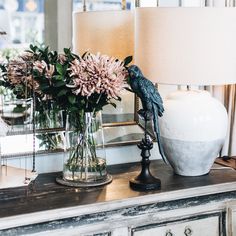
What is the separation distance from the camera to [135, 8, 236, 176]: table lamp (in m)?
1.71

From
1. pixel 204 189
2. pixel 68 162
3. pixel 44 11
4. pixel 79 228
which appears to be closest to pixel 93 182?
pixel 68 162

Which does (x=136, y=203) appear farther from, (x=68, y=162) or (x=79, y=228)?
(x=68, y=162)

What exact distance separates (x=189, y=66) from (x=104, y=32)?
1.41ft

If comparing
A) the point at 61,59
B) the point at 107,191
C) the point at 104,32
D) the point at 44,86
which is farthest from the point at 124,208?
the point at 104,32

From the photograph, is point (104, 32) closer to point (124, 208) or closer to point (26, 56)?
point (26, 56)

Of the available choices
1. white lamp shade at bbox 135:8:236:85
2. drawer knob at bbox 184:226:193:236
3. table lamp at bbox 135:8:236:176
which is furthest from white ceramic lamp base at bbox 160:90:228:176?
drawer knob at bbox 184:226:193:236

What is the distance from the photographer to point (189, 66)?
1729mm

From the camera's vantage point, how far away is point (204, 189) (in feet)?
5.75

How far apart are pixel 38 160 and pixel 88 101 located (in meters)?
0.39

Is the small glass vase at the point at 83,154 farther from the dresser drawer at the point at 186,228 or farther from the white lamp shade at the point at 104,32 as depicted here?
the white lamp shade at the point at 104,32

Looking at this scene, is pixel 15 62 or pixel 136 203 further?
pixel 15 62

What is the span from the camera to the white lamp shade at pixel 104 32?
1978 millimetres

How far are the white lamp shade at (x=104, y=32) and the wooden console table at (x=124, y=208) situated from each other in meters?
0.50

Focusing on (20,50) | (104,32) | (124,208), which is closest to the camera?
→ (124,208)
